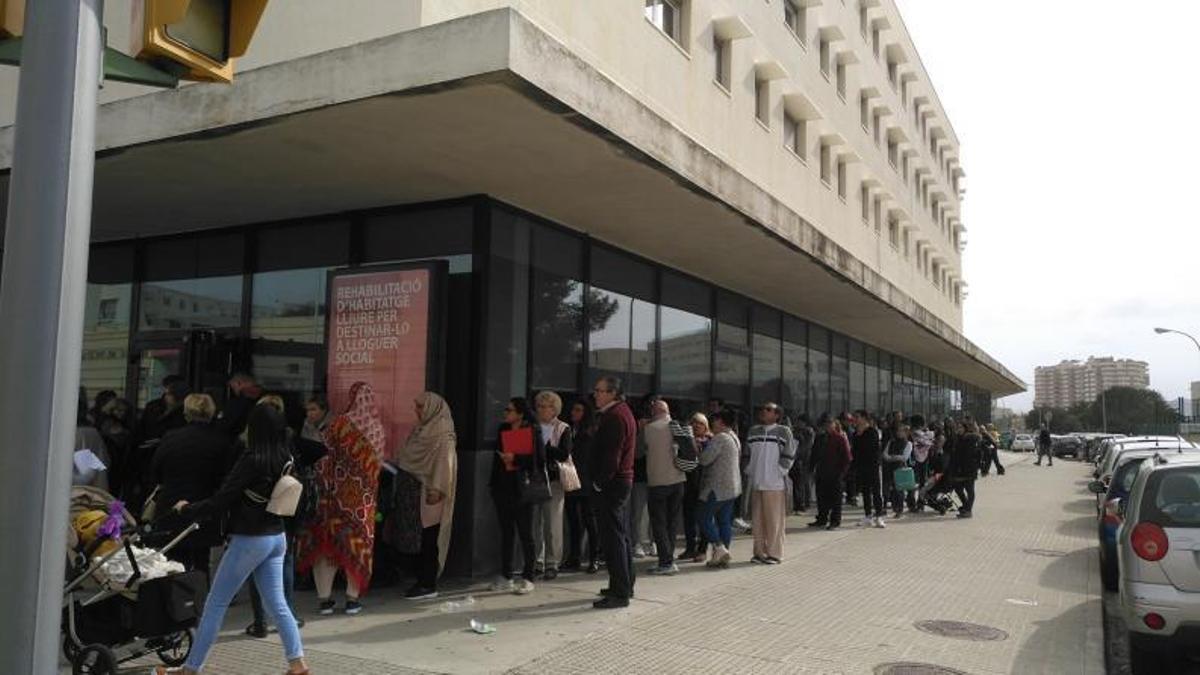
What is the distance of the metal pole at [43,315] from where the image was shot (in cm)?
228

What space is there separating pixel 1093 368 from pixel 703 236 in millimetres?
187016

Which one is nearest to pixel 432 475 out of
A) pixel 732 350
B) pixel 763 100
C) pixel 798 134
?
pixel 732 350

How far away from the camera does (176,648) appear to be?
5.96 m

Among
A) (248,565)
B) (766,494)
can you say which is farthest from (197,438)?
(766,494)

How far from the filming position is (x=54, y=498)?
2.34 metres

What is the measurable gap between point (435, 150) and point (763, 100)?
32.9 feet

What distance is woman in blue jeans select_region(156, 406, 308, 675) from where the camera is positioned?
5.32m

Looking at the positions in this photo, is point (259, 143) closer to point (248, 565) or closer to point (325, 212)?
point (325, 212)

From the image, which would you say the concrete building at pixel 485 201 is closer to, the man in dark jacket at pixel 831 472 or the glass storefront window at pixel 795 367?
the glass storefront window at pixel 795 367

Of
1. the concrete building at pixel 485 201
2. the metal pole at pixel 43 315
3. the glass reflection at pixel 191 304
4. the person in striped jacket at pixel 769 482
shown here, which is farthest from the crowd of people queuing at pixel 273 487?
the person in striped jacket at pixel 769 482

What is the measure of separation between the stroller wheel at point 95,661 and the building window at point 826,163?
17328 mm

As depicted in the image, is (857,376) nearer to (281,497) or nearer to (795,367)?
(795,367)

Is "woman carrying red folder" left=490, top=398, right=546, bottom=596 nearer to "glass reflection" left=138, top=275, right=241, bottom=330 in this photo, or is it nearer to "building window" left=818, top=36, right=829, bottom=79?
"glass reflection" left=138, top=275, right=241, bottom=330

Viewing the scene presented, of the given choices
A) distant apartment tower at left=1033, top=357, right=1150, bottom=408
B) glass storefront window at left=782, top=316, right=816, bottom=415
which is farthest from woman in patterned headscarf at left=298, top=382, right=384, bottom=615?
distant apartment tower at left=1033, top=357, right=1150, bottom=408
